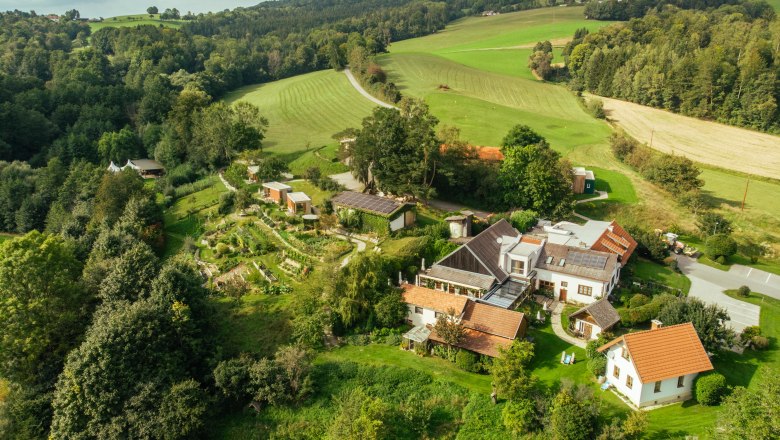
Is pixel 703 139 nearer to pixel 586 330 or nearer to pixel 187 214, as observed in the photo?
pixel 586 330

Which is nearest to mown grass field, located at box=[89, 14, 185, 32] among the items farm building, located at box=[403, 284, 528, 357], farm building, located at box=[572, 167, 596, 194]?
farm building, located at box=[572, 167, 596, 194]

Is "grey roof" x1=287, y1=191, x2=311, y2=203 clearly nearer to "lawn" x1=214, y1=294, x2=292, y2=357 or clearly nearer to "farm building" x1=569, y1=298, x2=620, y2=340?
"lawn" x1=214, y1=294, x2=292, y2=357

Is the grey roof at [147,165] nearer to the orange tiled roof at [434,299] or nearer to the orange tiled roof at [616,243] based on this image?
the orange tiled roof at [434,299]

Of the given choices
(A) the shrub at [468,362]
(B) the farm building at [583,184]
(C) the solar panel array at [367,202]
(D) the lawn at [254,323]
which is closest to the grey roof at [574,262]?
(A) the shrub at [468,362]

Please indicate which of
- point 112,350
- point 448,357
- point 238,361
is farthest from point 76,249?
point 448,357

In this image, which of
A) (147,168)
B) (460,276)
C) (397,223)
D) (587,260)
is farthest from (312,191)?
(147,168)
